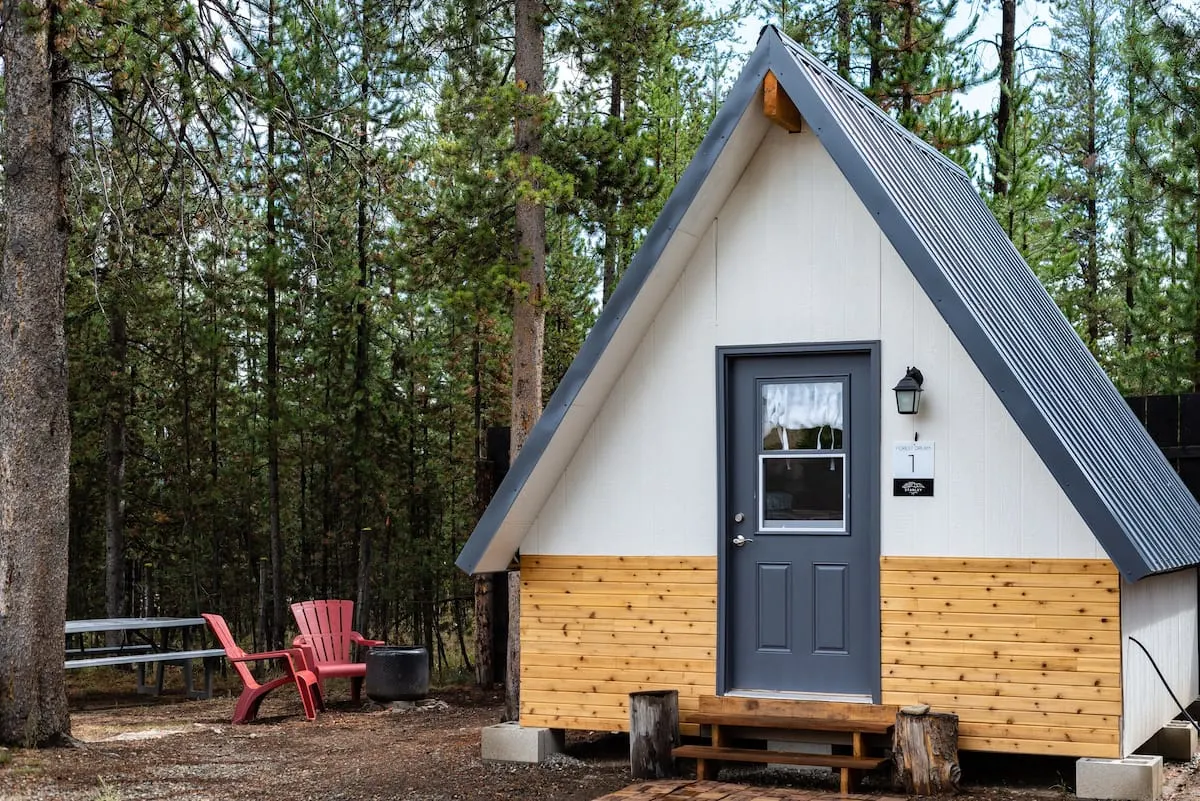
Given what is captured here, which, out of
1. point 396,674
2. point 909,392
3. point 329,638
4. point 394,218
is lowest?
point 396,674

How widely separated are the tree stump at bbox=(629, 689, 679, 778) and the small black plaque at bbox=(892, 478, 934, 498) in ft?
6.31

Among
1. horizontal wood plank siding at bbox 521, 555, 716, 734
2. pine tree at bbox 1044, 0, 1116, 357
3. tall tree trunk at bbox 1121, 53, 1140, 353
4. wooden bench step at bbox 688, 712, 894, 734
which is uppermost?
pine tree at bbox 1044, 0, 1116, 357

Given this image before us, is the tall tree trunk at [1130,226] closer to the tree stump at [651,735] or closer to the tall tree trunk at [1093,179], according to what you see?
the tall tree trunk at [1093,179]

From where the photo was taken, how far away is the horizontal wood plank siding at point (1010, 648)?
7.63 metres

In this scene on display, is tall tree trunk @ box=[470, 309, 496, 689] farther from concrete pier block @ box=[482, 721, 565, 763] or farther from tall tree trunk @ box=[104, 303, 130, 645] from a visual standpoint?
tall tree trunk @ box=[104, 303, 130, 645]

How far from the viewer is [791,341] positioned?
8547 millimetres

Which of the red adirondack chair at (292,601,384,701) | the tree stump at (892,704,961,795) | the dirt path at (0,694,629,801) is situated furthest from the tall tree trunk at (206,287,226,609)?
the tree stump at (892,704,961,795)

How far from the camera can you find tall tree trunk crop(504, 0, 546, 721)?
1174 cm

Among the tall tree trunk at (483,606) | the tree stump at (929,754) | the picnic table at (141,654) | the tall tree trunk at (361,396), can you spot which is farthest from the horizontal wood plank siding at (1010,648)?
the tall tree trunk at (361,396)

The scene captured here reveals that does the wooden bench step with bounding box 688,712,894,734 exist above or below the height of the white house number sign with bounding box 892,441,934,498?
below

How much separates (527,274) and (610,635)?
13.2 feet

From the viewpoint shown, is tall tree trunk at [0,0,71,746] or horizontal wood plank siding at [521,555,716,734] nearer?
horizontal wood plank siding at [521,555,716,734]

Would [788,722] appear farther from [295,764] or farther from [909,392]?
[295,764]

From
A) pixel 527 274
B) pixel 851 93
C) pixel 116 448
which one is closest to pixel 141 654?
pixel 116 448
